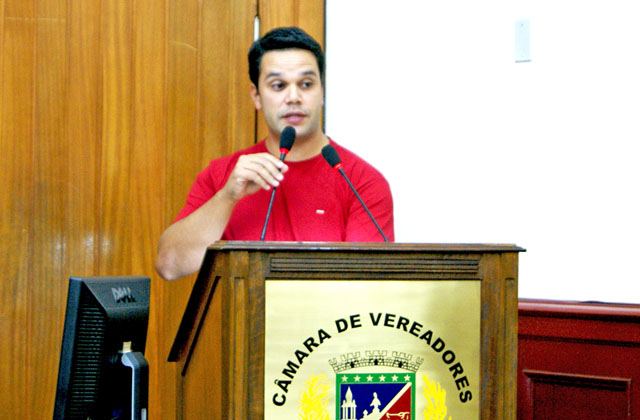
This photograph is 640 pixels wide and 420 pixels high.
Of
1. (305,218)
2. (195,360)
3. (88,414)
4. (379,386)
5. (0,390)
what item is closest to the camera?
(88,414)

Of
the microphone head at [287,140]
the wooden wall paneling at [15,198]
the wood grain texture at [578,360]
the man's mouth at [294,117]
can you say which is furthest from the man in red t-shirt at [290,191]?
the wood grain texture at [578,360]

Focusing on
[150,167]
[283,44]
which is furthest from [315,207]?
[150,167]

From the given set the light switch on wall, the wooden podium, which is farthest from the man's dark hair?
the wooden podium

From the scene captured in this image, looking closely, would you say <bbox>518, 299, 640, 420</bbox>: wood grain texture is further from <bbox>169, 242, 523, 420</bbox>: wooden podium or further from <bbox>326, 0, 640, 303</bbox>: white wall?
<bbox>169, 242, 523, 420</bbox>: wooden podium

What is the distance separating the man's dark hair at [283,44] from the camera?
2027 mm

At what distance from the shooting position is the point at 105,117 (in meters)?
2.31

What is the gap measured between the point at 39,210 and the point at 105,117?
36 cm

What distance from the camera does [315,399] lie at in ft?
3.78

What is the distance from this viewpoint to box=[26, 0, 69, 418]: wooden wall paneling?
218cm

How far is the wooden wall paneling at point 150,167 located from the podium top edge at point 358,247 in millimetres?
1153

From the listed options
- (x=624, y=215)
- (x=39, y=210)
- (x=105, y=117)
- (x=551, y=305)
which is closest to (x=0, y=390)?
(x=39, y=210)

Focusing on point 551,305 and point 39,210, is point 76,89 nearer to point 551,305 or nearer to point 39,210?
point 39,210

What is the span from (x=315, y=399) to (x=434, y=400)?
195mm

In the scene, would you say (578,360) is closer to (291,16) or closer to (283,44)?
(283,44)
